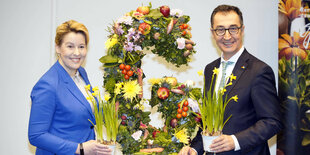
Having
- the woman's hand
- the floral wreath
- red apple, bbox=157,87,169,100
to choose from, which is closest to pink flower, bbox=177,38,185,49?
the floral wreath

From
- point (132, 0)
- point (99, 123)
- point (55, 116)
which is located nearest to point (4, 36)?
point (132, 0)

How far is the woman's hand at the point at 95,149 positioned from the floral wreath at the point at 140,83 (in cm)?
19

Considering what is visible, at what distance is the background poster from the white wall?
0.53m

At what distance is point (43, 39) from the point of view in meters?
4.26

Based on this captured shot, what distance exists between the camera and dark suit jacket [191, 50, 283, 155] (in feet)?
7.41

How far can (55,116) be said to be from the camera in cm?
244

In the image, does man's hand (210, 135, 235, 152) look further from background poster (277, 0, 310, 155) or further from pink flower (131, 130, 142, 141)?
background poster (277, 0, 310, 155)

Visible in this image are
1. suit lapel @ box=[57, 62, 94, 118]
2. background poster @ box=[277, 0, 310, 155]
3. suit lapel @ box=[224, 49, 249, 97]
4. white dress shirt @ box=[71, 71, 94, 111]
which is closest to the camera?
suit lapel @ box=[224, 49, 249, 97]

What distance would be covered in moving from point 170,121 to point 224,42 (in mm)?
698

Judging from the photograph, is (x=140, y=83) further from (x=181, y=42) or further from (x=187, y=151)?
(x=187, y=151)

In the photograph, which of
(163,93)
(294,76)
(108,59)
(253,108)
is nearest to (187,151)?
(163,93)

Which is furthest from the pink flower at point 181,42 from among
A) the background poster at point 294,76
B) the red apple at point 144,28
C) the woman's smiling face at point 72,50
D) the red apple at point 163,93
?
the background poster at point 294,76

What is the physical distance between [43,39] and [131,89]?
230 cm

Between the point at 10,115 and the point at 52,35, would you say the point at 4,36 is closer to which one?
the point at 52,35
